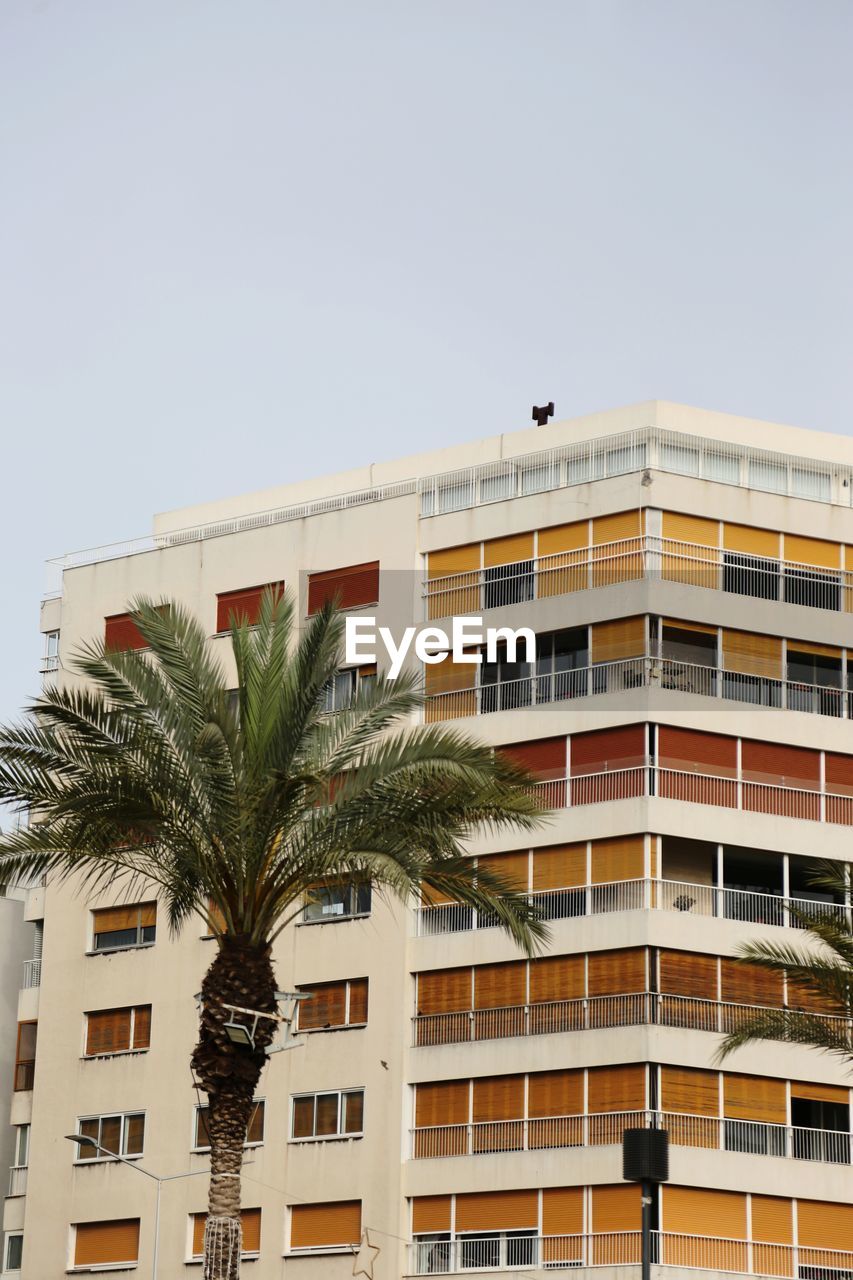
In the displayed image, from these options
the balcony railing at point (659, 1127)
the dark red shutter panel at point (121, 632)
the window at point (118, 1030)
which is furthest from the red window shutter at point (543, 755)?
the dark red shutter panel at point (121, 632)

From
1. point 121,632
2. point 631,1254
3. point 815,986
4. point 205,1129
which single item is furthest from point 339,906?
point 815,986

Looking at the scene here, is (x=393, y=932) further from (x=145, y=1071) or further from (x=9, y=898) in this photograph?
(x=9, y=898)

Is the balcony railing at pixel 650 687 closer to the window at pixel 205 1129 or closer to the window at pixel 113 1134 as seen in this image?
the window at pixel 205 1129

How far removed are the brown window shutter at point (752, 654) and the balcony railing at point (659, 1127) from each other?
382 inches

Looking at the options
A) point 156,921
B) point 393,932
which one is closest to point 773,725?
point 393,932

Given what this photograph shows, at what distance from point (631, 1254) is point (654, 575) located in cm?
1415

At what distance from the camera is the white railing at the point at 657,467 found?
53500 mm

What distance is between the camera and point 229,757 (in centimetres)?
3238

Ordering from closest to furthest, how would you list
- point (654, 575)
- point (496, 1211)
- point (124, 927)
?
point (496, 1211), point (654, 575), point (124, 927)

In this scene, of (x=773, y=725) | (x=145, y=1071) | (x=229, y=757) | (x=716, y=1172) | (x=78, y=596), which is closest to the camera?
(x=229, y=757)

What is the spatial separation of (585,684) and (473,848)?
4315 millimetres

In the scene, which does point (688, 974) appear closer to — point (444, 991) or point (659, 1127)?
point (659, 1127)

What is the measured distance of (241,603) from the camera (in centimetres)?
5869
